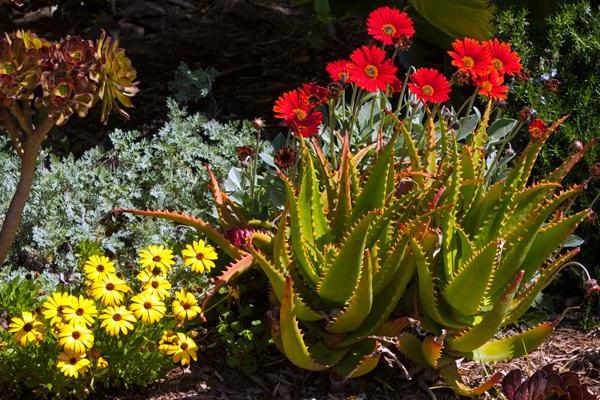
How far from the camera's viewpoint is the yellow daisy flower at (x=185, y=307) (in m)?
2.96

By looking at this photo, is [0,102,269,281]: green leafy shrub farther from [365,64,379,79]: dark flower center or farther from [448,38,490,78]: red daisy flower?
[448,38,490,78]: red daisy flower

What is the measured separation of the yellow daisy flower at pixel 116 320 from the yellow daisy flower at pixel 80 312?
0.11 ft

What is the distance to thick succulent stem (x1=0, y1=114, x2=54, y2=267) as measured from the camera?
9.77 feet

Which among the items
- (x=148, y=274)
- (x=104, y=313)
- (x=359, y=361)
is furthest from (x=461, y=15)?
(x=104, y=313)

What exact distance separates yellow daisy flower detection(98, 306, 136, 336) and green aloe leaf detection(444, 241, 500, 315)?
3.27ft

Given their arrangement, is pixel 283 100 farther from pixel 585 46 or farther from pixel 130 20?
pixel 130 20

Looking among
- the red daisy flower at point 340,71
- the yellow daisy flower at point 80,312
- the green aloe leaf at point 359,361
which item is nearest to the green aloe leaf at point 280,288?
the green aloe leaf at point 359,361

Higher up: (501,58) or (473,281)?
(501,58)

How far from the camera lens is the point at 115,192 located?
12.6ft

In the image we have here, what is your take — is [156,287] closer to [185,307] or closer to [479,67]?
[185,307]

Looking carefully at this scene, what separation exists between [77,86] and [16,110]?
235mm

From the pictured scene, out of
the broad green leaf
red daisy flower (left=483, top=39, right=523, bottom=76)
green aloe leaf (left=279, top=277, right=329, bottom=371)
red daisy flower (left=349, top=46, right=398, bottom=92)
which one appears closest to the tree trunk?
green aloe leaf (left=279, top=277, right=329, bottom=371)

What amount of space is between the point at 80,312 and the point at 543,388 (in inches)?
55.0

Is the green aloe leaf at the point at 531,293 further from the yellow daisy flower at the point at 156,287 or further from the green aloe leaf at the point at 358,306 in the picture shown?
the yellow daisy flower at the point at 156,287
